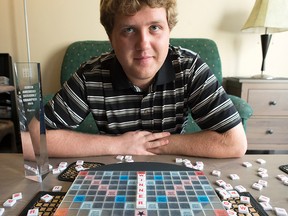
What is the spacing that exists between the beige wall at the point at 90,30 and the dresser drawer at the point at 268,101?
46 centimetres

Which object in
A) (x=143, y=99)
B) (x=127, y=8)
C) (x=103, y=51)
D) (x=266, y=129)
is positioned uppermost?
(x=127, y=8)

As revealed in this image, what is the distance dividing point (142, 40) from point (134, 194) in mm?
565

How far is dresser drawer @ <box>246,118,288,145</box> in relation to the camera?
2.03m

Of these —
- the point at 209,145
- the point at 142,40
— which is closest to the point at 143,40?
the point at 142,40

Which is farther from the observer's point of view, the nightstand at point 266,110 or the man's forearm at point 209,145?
the nightstand at point 266,110

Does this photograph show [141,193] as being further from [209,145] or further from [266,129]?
[266,129]

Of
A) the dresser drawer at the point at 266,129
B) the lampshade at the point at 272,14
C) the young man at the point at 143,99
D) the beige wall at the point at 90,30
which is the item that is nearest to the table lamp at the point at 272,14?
the lampshade at the point at 272,14

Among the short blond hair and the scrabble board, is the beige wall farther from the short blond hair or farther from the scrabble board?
the scrabble board

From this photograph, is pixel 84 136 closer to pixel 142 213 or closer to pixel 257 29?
pixel 142 213

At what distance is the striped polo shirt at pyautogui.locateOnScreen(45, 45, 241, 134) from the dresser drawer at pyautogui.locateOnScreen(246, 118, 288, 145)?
1231 millimetres

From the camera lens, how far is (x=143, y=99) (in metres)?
1.01

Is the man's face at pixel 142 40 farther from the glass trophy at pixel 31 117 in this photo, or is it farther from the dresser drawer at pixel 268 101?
the dresser drawer at pixel 268 101

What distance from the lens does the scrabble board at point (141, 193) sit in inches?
17.4

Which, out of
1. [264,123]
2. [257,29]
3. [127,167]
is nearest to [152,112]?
[127,167]
